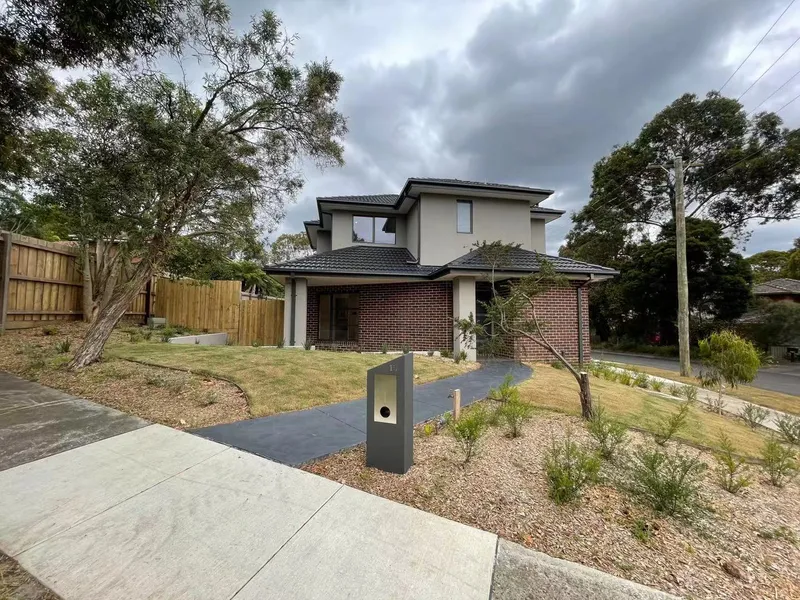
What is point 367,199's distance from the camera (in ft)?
49.4

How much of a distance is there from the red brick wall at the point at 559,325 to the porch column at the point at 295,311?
7.01m

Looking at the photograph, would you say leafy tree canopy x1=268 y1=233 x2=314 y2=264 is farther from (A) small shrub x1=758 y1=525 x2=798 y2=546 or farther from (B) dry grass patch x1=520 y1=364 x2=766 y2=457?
(A) small shrub x1=758 y1=525 x2=798 y2=546

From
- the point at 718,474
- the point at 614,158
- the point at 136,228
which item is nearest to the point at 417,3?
the point at 136,228

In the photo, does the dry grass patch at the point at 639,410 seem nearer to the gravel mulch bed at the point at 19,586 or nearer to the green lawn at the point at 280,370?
the green lawn at the point at 280,370

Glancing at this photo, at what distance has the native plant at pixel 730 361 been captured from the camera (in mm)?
8281

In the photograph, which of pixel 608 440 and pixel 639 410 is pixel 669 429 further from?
pixel 639 410

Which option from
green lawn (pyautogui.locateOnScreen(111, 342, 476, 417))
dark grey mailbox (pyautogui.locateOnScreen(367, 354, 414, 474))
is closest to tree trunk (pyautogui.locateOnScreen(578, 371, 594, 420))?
dark grey mailbox (pyautogui.locateOnScreen(367, 354, 414, 474))

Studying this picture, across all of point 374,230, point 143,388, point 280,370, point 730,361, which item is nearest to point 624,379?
point 730,361

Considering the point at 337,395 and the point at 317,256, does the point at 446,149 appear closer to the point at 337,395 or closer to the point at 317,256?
the point at 317,256

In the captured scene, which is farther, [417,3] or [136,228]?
[417,3]

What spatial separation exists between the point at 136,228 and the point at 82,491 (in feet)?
18.6

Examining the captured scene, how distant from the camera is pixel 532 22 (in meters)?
8.73

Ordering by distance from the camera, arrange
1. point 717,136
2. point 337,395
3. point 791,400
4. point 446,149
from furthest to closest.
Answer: point 717,136 < point 446,149 < point 791,400 < point 337,395

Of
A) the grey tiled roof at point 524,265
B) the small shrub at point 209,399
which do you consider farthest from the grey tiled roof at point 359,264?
the small shrub at point 209,399
